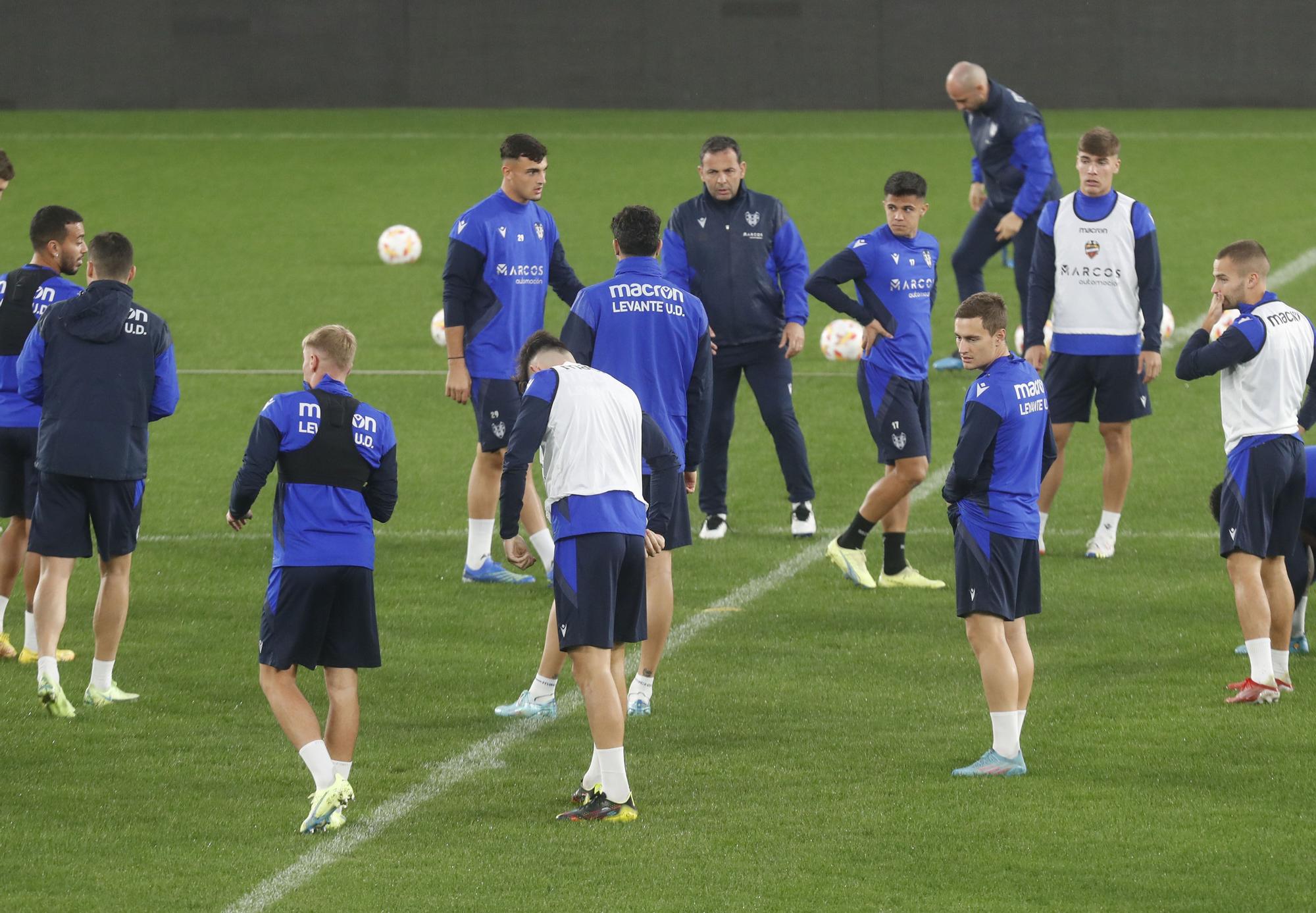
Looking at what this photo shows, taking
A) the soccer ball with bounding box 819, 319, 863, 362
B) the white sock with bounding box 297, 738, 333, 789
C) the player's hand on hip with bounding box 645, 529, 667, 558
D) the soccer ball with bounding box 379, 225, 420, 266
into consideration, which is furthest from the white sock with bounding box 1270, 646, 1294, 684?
the soccer ball with bounding box 379, 225, 420, 266

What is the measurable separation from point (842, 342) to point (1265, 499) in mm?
8932

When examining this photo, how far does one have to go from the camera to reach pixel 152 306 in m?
19.4

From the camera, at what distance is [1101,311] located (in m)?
10.0

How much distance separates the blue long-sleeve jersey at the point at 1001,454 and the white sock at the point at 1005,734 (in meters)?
0.63

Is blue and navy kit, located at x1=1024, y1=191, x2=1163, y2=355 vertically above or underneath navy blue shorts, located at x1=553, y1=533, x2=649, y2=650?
above

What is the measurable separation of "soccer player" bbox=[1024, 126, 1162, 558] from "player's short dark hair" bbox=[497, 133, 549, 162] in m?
2.80

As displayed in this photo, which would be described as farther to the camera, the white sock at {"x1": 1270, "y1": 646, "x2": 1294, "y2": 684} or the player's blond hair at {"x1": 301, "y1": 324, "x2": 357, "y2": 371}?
the white sock at {"x1": 1270, "y1": 646, "x2": 1294, "y2": 684}

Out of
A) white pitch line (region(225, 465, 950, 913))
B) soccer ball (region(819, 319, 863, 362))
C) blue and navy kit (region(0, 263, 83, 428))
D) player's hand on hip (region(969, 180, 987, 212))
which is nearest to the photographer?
white pitch line (region(225, 465, 950, 913))

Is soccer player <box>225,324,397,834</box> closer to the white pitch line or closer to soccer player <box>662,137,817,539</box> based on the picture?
the white pitch line

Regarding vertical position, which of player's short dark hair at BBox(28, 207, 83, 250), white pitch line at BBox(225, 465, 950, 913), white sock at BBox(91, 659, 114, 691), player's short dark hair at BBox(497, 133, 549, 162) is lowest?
white pitch line at BBox(225, 465, 950, 913)

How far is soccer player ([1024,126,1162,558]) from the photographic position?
994 centimetres

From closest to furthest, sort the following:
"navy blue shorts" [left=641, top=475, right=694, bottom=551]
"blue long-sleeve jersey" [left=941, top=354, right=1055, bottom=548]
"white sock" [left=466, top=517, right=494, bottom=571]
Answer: "blue long-sleeve jersey" [left=941, top=354, right=1055, bottom=548] → "navy blue shorts" [left=641, top=475, right=694, bottom=551] → "white sock" [left=466, top=517, right=494, bottom=571]

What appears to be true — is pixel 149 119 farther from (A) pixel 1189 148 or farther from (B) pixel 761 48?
(A) pixel 1189 148

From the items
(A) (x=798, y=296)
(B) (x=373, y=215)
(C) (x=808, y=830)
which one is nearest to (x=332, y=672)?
(C) (x=808, y=830)
